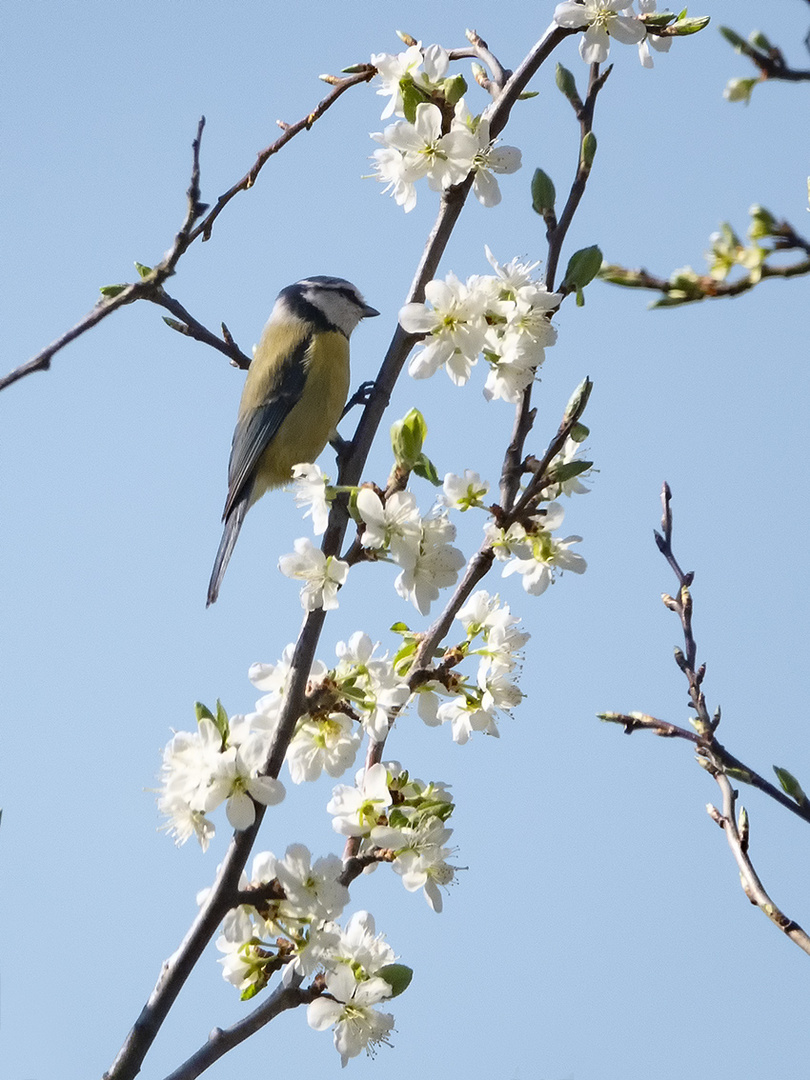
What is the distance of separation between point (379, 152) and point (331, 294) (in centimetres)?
273

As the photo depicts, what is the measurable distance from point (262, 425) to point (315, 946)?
2.86 meters

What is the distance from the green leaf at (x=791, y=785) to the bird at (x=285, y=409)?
2989 millimetres

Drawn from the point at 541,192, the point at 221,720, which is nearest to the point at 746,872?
the point at 221,720

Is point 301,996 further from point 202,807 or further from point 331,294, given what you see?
point 331,294

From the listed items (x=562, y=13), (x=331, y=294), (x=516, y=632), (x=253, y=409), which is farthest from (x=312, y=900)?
(x=331, y=294)

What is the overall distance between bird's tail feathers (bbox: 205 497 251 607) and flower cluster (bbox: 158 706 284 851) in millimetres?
1929

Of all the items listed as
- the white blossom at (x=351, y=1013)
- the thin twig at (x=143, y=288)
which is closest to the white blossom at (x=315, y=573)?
the thin twig at (x=143, y=288)

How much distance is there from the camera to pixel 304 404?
15.0ft

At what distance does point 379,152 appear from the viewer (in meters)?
2.39

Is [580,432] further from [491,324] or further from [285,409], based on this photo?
[285,409]

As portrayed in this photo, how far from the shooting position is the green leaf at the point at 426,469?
208cm

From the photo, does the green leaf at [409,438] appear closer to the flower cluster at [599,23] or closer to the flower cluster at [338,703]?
the flower cluster at [338,703]

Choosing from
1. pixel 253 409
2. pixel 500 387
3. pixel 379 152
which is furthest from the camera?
pixel 253 409

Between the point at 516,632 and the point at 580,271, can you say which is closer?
the point at 580,271
